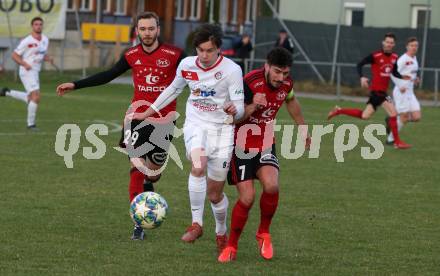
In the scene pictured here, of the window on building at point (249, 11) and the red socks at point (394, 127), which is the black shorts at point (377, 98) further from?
the window on building at point (249, 11)

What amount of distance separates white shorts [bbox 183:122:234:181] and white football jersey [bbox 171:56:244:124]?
0.08m

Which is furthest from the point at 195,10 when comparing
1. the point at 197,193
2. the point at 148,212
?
the point at 148,212

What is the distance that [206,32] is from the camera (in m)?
8.45

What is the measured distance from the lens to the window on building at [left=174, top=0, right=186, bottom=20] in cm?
5166

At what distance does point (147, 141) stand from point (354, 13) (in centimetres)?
2866

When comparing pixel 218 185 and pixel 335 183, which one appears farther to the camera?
pixel 335 183

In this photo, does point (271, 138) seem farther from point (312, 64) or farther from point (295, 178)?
point (312, 64)

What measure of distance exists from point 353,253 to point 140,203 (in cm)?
183

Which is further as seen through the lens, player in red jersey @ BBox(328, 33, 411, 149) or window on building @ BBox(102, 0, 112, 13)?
window on building @ BBox(102, 0, 112, 13)

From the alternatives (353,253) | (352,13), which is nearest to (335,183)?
(353,253)

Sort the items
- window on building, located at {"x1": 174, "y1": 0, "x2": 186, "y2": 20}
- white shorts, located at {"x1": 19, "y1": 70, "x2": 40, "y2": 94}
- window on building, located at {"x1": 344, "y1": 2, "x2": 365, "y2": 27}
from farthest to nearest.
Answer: window on building, located at {"x1": 174, "y1": 0, "x2": 186, "y2": 20} → window on building, located at {"x1": 344, "y1": 2, "x2": 365, "y2": 27} → white shorts, located at {"x1": 19, "y1": 70, "x2": 40, "y2": 94}

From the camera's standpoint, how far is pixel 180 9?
5194 cm

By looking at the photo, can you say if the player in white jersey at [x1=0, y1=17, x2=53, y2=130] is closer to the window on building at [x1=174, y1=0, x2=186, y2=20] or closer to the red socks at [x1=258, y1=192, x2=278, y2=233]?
the red socks at [x1=258, y1=192, x2=278, y2=233]

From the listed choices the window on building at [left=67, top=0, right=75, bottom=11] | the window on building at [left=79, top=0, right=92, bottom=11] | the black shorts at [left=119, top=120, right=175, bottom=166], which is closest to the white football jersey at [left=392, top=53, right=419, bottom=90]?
the black shorts at [left=119, top=120, right=175, bottom=166]
